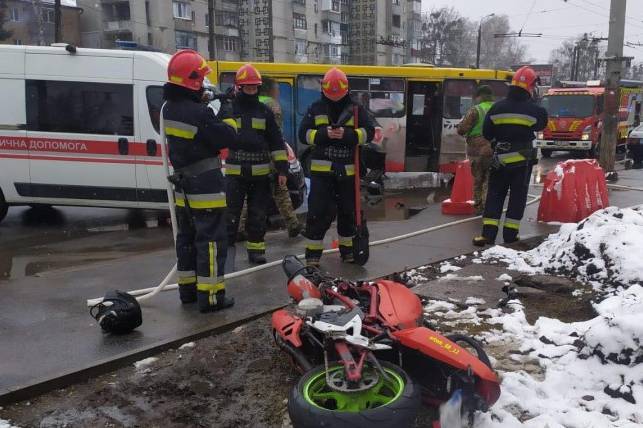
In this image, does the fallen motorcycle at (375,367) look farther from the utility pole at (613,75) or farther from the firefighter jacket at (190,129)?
the utility pole at (613,75)

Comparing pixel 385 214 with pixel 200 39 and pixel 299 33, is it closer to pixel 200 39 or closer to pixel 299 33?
pixel 200 39

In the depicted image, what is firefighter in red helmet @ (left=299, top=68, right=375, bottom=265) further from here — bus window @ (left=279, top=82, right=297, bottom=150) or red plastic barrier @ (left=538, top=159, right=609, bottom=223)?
bus window @ (left=279, top=82, right=297, bottom=150)

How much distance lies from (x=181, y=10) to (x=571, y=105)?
136ft

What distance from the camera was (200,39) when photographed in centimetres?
5581

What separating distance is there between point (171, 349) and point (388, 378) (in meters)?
1.96

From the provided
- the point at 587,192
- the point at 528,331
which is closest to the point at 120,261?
the point at 528,331

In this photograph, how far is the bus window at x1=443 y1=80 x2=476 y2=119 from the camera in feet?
42.7

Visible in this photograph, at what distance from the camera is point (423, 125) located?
1361 centimetres

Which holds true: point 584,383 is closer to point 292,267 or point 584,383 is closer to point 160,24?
point 292,267

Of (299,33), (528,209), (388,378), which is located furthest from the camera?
(299,33)

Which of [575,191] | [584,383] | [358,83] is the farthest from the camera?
[358,83]

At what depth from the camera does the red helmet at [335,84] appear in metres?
5.67

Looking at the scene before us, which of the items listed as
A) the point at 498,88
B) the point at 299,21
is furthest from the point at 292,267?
the point at 299,21

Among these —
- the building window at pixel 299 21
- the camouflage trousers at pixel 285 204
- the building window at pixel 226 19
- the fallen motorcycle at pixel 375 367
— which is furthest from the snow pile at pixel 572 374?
→ the building window at pixel 299 21
